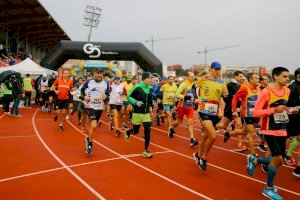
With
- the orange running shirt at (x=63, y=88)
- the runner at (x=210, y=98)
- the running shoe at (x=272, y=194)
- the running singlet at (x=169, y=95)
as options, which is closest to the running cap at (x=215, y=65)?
the runner at (x=210, y=98)

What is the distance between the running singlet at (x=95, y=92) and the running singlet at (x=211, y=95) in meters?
2.82

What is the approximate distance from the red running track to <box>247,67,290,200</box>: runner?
1.86 feet

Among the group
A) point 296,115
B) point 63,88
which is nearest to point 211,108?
point 296,115

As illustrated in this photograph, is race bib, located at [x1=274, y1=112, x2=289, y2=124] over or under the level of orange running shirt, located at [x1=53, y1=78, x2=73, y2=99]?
under

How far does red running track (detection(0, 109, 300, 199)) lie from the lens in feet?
19.0

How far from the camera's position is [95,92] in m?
9.12

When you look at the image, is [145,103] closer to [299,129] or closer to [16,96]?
[299,129]

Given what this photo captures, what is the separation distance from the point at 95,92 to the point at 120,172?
2732 millimetres

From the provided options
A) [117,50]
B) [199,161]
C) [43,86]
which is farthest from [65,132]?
[117,50]

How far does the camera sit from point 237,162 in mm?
8367

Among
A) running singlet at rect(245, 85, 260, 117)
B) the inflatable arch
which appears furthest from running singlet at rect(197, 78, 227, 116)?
the inflatable arch

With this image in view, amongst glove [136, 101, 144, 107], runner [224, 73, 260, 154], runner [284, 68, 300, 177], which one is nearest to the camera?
runner [284, 68, 300, 177]

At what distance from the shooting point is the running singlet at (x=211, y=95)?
737 centimetres

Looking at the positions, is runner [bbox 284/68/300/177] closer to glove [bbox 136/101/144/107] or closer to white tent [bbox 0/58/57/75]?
glove [bbox 136/101/144/107]
